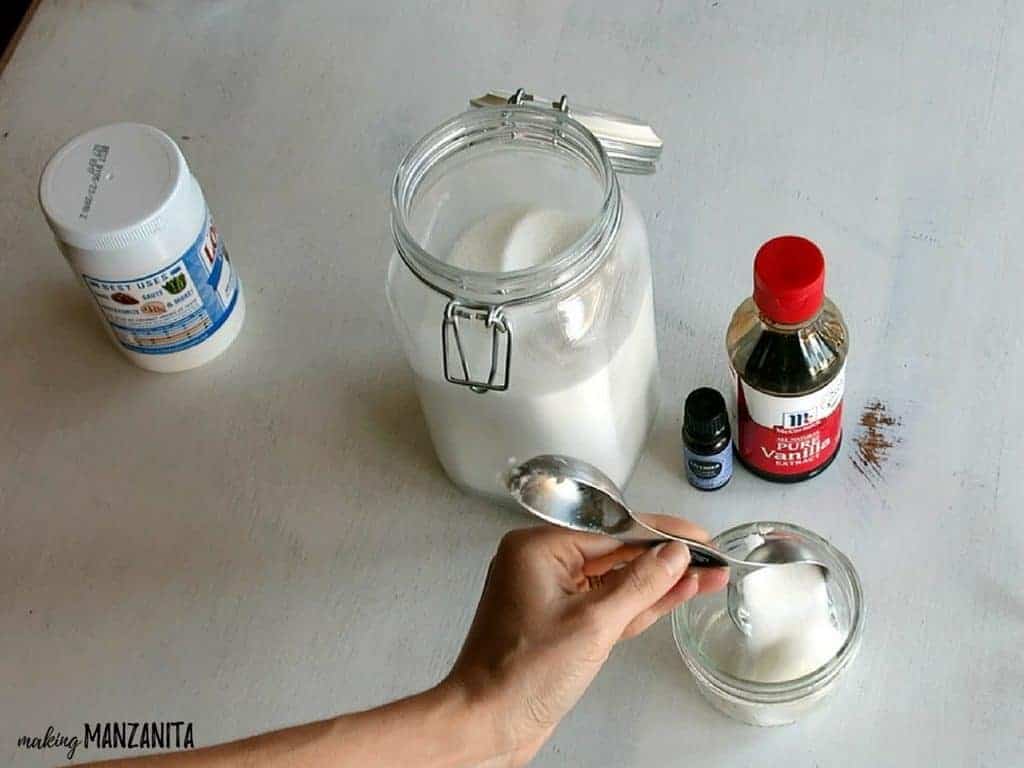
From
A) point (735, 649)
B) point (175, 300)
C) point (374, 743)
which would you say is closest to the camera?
point (374, 743)

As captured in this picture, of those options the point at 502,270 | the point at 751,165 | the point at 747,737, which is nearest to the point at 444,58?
the point at 751,165

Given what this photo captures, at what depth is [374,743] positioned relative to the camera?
66 centimetres

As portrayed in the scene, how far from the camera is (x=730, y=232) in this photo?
0.94m

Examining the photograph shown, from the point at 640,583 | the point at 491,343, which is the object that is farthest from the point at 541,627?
the point at 491,343

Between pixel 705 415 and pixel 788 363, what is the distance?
63 millimetres

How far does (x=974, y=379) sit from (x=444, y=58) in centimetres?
48

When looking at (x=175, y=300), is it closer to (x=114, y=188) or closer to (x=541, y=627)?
(x=114, y=188)

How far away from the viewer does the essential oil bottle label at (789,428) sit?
0.77 m

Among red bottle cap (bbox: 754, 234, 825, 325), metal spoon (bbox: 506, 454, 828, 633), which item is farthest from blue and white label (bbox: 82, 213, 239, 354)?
red bottle cap (bbox: 754, 234, 825, 325)

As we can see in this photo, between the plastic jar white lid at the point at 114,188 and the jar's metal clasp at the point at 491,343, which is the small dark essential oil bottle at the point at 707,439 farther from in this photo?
the plastic jar white lid at the point at 114,188

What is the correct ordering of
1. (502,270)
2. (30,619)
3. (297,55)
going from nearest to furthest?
1. (502,270)
2. (30,619)
3. (297,55)

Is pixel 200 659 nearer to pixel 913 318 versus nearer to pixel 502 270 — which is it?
pixel 502 270

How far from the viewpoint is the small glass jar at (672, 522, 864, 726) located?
735mm

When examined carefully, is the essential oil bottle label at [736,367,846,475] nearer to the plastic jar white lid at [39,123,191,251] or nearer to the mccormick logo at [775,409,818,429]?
the mccormick logo at [775,409,818,429]
